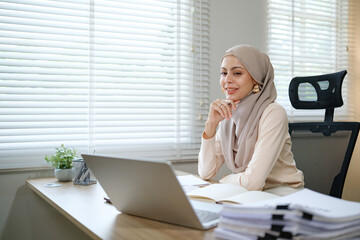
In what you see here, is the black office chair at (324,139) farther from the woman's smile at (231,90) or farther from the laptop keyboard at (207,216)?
the laptop keyboard at (207,216)

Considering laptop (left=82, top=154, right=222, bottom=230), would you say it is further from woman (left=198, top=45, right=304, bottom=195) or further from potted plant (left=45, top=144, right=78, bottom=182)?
potted plant (left=45, top=144, right=78, bottom=182)

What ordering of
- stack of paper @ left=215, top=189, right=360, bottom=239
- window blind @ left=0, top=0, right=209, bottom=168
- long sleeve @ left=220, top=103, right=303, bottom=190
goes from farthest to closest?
window blind @ left=0, top=0, right=209, bottom=168
long sleeve @ left=220, top=103, right=303, bottom=190
stack of paper @ left=215, top=189, right=360, bottom=239

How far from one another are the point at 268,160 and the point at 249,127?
259 mm

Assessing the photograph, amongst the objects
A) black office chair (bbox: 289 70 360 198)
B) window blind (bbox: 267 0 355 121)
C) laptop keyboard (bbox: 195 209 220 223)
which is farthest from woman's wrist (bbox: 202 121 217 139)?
window blind (bbox: 267 0 355 121)

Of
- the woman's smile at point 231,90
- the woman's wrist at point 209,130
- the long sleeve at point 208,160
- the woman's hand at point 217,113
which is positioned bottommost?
the long sleeve at point 208,160

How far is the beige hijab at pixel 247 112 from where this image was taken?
6.01 feet

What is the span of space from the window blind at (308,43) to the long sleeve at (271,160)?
1.40 m

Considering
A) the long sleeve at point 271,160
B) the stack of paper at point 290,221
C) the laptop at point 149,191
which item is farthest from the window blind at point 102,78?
the stack of paper at point 290,221

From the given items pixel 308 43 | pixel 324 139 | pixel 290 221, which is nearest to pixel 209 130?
pixel 324 139

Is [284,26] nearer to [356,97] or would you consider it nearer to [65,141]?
[356,97]

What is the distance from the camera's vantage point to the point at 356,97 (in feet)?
11.7

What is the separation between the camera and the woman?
1.71 meters

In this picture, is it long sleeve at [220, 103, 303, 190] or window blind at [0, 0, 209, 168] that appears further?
window blind at [0, 0, 209, 168]

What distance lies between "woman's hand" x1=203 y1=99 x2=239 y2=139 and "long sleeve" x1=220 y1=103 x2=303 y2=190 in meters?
0.18
